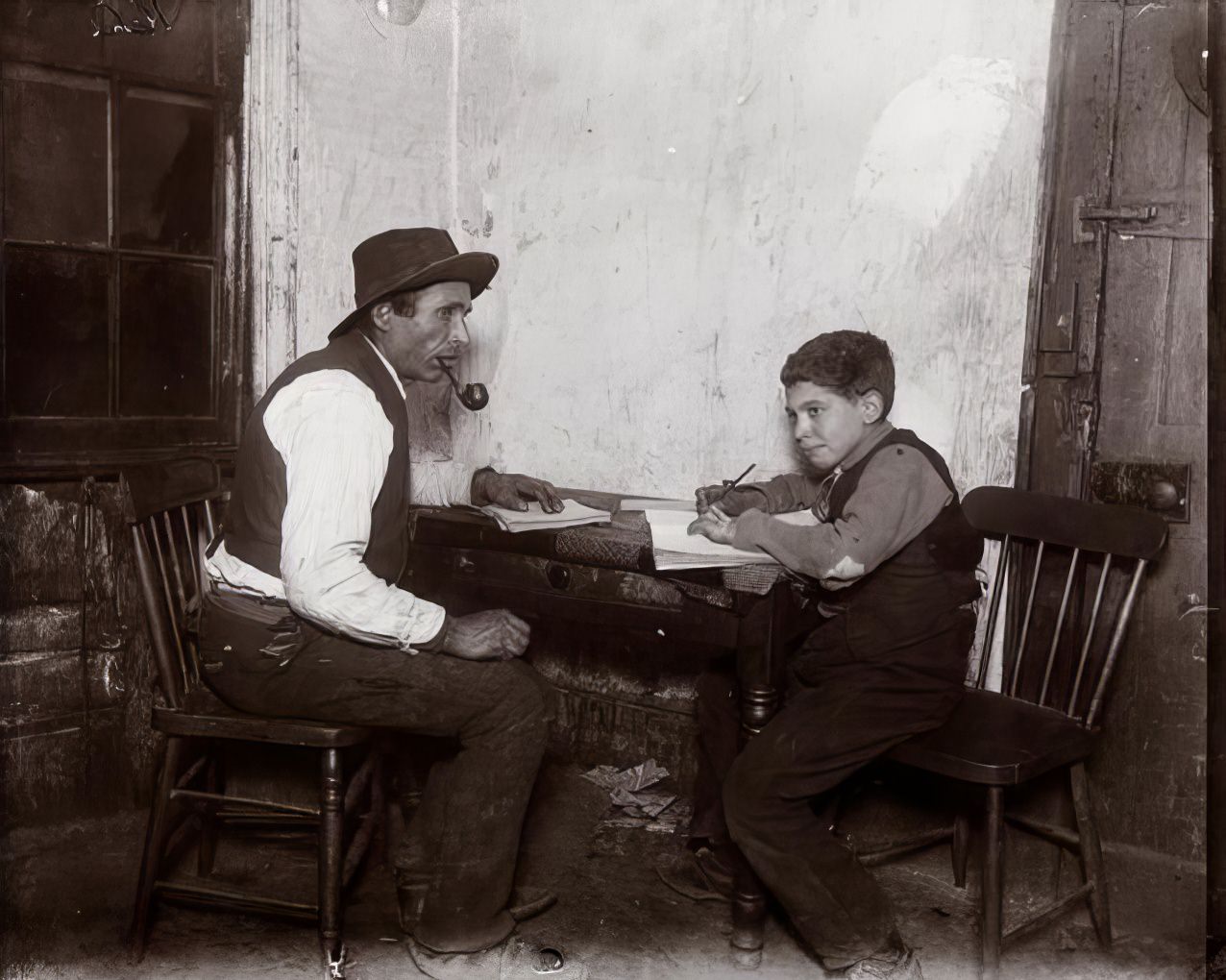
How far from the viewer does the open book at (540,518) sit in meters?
2.58

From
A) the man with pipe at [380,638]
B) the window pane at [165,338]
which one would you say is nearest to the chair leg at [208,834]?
the man with pipe at [380,638]

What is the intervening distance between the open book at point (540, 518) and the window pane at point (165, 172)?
112cm

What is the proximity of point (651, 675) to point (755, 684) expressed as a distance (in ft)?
3.61

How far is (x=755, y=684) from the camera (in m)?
2.29

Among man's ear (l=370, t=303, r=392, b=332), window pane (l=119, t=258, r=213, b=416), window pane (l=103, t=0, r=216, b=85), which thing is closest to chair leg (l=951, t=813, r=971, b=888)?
man's ear (l=370, t=303, r=392, b=332)

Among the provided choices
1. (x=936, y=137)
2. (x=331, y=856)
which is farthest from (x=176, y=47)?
(x=331, y=856)

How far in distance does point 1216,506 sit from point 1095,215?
2.27 ft

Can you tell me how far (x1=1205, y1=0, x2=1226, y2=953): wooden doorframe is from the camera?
6.96ft

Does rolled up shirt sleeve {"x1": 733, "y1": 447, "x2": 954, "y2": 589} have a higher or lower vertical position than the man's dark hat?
lower

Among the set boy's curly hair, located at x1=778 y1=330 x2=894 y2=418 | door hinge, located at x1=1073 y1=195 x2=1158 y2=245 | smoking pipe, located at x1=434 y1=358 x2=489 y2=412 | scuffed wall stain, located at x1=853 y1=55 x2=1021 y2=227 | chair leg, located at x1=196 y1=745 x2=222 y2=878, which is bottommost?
chair leg, located at x1=196 y1=745 x2=222 y2=878

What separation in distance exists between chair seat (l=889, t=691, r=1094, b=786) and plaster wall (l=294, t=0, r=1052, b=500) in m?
0.60

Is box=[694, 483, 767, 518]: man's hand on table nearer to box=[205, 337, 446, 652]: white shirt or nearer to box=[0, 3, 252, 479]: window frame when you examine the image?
box=[205, 337, 446, 652]: white shirt

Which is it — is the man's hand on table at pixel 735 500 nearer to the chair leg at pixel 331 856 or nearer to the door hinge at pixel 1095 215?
the door hinge at pixel 1095 215

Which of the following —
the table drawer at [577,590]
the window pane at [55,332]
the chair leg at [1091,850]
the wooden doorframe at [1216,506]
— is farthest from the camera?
the window pane at [55,332]
